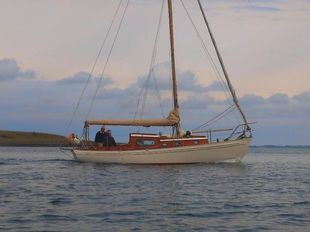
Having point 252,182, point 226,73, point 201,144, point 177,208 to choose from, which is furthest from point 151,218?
point 226,73

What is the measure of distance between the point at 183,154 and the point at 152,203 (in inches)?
1153

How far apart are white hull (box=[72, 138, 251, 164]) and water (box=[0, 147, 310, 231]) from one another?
10.2m

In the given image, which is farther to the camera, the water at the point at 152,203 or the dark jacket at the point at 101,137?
the dark jacket at the point at 101,137

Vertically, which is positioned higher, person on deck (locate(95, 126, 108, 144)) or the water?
person on deck (locate(95, 126, 108, 144))

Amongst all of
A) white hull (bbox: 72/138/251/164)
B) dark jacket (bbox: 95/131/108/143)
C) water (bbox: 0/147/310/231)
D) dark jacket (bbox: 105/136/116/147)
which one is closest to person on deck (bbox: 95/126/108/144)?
dark jacket (bbox: 95/131/108/143)

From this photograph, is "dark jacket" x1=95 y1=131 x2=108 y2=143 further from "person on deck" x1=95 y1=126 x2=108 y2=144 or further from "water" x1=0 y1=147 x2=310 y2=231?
"water" x1=0 y1=147 x2=310 y2=231

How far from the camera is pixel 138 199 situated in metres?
31.9

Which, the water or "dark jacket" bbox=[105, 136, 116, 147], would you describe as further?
"dark jacket" bbox=[105, 136, 116, 147]

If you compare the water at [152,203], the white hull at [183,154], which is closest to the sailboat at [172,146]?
the white hull at [183,154]

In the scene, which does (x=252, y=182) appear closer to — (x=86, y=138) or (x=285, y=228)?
(x=285, y=228)

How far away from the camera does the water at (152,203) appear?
953 inches

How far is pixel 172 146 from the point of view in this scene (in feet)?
194

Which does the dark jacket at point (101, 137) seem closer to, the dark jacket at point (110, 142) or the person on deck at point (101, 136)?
the person on deck at point (101, 136)

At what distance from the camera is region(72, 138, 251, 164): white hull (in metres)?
59.2
